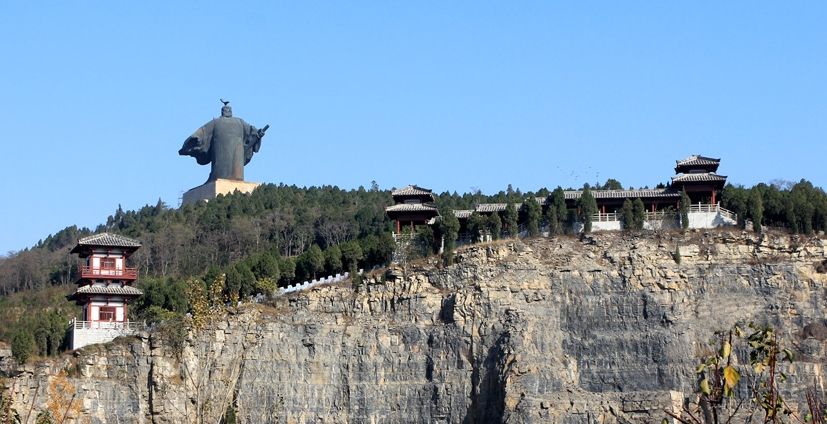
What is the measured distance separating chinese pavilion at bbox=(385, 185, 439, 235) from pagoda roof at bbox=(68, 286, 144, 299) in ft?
42.8

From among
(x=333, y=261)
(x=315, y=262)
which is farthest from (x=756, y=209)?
(x=315, y=262)

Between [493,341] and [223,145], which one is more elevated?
[223,145]

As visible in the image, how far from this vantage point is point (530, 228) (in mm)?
68875

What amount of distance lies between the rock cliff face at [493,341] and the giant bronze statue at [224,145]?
91.3 ft

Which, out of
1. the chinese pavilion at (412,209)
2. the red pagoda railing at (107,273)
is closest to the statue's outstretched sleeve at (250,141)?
the chinese pavilion at (412,209)

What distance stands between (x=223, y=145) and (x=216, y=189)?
9.31 ft

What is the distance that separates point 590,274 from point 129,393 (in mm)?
20836

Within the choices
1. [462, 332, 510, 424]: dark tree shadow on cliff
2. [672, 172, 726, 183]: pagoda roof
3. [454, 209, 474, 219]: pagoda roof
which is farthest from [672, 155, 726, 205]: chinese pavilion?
[462, 332, 510, 424]: dark tree shadow on cliff

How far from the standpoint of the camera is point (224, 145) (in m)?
93.1

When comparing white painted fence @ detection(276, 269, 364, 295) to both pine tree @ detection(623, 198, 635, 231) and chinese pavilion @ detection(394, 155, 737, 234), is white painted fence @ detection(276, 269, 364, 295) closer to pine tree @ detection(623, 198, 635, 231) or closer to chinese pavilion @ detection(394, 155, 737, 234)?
chinese pavilion @ detection(394, 155, 737, 234)

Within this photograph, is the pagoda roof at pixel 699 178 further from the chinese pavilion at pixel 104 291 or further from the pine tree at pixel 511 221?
the chinese pavilion at pixel 104 291

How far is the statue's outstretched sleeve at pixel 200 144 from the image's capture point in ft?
308

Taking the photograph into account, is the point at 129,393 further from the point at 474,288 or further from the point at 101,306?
the point at 474,288

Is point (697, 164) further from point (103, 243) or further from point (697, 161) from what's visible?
point (103, 243)
